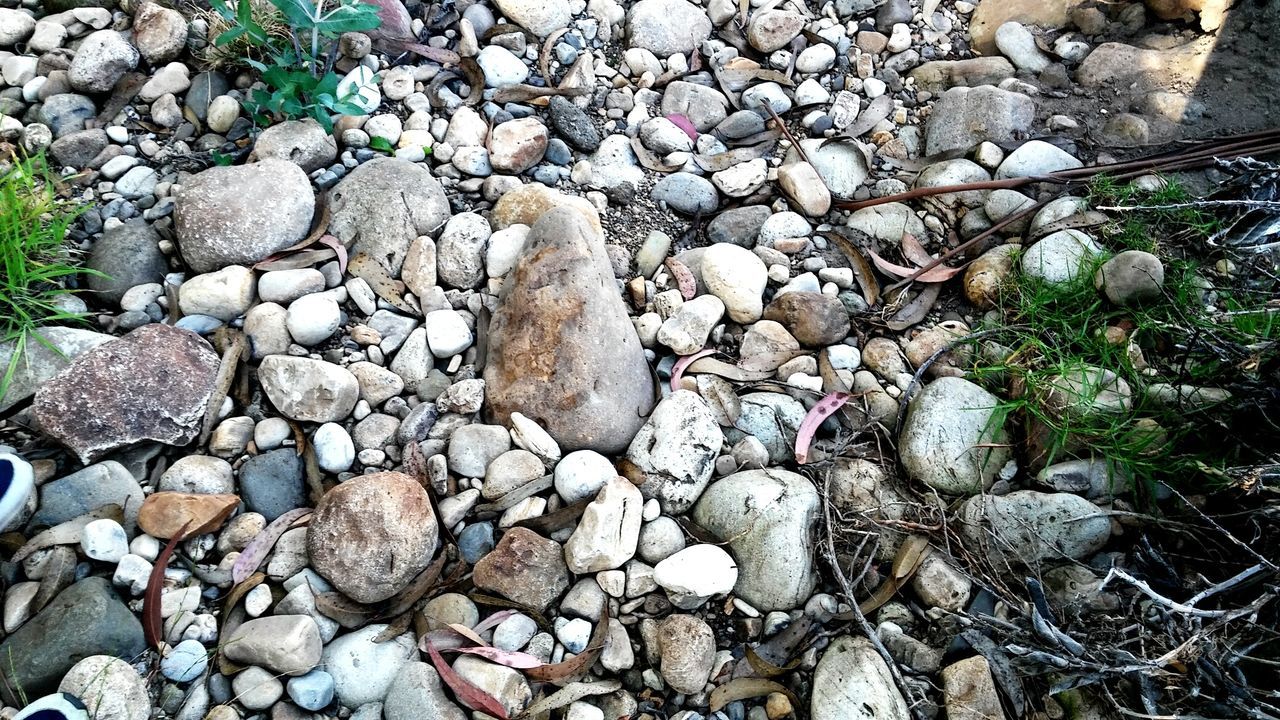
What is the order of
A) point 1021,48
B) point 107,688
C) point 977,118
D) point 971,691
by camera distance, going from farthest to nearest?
point 1021,48, point 977,118, point 971,691, point 107,688

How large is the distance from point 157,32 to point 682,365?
215cm

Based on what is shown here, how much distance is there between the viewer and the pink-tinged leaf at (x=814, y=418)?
2430mm

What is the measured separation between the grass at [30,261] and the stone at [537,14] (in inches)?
64.1

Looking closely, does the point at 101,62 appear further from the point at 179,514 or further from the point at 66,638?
the point at 66,638

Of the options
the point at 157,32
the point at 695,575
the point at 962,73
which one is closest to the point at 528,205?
the point at 695,575

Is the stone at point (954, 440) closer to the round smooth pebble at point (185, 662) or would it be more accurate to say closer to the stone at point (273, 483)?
the stone at point (273, 483)

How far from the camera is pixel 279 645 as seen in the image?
1.96 m

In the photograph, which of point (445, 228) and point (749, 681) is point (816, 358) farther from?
point (445, 228)

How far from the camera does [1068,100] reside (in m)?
3.23

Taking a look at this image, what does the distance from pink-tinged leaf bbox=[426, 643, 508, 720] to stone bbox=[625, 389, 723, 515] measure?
2.12 feet

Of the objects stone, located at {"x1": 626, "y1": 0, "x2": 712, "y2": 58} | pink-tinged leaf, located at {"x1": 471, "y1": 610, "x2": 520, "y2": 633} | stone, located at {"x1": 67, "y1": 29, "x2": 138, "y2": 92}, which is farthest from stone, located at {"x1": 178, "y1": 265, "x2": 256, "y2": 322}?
stone, located at {"x1": 626, "y1": 0, "x2": 712, "y2": 58}

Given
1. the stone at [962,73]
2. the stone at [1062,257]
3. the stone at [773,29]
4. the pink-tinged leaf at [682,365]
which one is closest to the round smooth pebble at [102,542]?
the pink-tinged leaf at [682,365]

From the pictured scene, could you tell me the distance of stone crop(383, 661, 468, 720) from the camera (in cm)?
196

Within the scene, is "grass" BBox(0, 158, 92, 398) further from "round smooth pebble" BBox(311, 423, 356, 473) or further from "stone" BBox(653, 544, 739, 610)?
A: "stone" BBox(653, 544, 739, 610)
